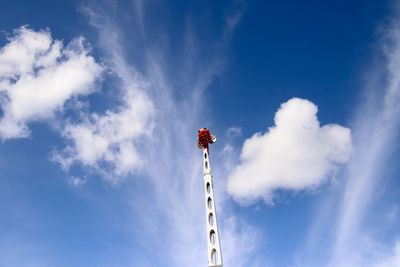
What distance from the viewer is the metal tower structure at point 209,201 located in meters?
43.4

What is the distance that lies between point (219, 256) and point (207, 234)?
316 centimetres

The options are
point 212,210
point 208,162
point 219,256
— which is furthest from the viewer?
point 208,162

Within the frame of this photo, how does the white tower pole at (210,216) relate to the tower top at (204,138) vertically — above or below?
below

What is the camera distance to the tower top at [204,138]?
53.4 metres

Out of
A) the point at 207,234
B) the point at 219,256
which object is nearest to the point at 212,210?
the point at 207,234

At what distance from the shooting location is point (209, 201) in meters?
47.8

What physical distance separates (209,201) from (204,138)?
31.2ft

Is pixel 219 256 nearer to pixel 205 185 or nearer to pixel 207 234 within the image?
pixel 207 234

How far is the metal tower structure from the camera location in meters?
43.4

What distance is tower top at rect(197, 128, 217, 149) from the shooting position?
175 ft

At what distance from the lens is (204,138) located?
53.3 meters

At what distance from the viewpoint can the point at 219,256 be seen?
140ft

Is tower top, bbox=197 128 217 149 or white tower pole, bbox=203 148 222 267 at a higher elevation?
tower top, bbox=197 128 217 149

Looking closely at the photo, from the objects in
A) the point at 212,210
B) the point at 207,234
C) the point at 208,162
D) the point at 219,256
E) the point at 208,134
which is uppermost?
the point at 208,134
